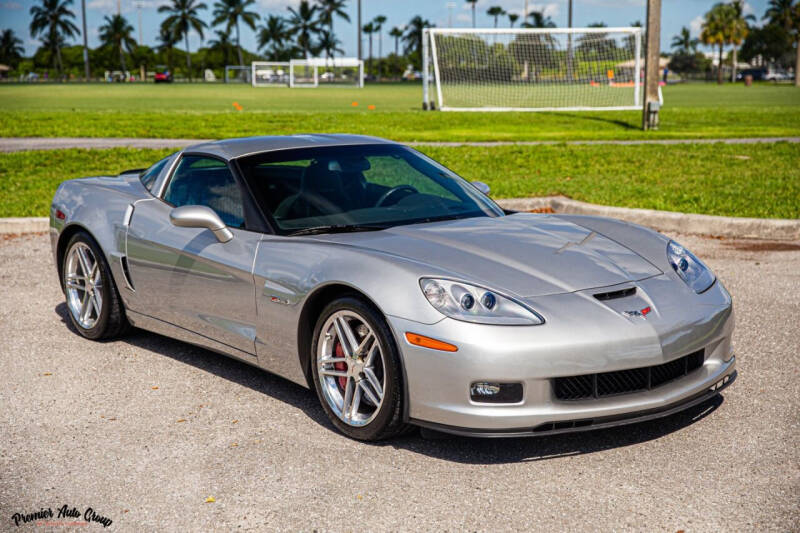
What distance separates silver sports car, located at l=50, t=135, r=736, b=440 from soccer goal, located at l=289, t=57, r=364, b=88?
230 feet

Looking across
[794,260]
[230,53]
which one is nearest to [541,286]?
[794,260]

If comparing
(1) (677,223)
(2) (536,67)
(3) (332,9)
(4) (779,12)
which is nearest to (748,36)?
(4) (779,12)

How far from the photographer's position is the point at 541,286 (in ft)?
12.2

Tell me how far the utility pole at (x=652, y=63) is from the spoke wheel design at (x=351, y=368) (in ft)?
56.2

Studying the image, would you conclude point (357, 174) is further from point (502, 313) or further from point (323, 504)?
point (323, 504)

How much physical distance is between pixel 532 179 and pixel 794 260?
5.03 metres

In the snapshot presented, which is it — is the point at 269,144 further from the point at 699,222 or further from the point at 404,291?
the point at 699,222

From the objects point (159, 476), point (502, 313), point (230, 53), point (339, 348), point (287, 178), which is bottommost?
point (159, 476)

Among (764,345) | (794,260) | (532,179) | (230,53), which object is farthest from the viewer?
(230,53)

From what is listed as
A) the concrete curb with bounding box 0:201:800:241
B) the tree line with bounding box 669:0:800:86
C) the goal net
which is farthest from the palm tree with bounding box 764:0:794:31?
the concrete curb with bounding box 0:201:800:241

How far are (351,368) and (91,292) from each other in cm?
252

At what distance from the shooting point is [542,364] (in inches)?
135

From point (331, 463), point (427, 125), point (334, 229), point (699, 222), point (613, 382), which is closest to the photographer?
point (613, 382)

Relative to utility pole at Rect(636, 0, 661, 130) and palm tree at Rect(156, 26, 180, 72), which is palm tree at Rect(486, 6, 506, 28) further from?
utility pole at Rect(636, 0, 661, 130)
